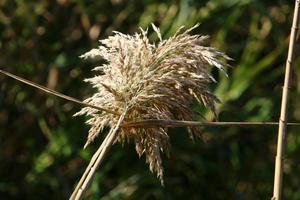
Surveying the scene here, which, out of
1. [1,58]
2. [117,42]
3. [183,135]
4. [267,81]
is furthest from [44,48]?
[117,42]

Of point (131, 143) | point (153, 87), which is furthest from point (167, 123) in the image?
point (131, 143)

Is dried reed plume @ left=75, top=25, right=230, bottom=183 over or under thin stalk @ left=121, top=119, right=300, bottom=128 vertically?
over

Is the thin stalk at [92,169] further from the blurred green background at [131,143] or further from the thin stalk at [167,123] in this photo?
the blurred green background at [131,143]

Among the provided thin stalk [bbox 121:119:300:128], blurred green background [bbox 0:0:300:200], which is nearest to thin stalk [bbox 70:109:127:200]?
thin stalk [bbox 121:119:300:128]

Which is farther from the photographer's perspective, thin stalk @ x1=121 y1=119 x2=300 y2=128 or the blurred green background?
the blurred green background

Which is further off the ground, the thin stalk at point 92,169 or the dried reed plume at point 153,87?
the dried reed plume at point 153,87

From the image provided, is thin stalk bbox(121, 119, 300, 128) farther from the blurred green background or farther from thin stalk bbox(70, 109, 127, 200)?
the blurred green background

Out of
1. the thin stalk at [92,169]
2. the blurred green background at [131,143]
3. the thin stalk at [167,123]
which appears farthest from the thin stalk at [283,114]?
the blurred green background at [131,143]
